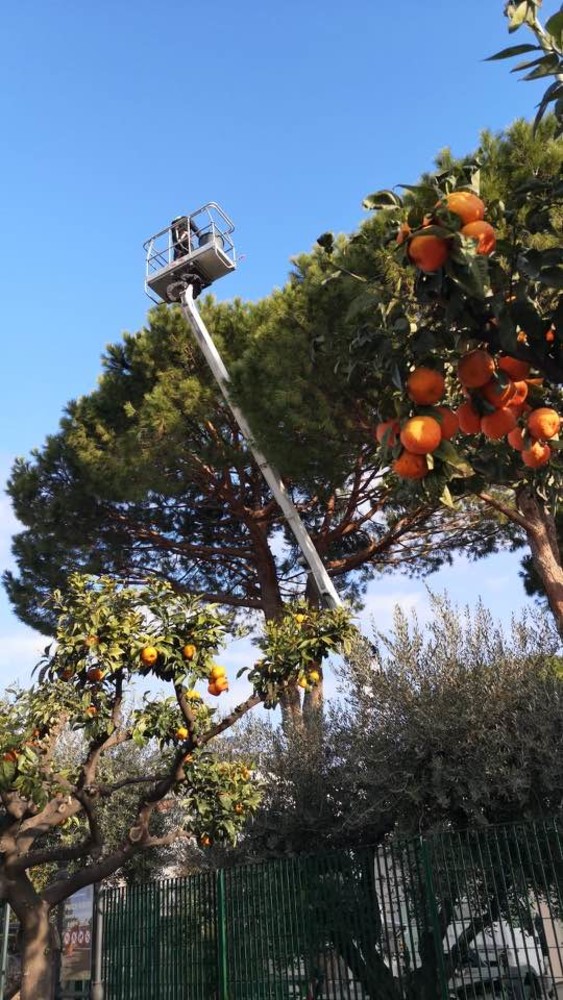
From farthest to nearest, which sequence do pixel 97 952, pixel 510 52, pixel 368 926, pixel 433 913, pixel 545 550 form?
pixel 545 550 → pixel 97 952 → pixel 368 926 → pixel 433 913 → pixel 510 52

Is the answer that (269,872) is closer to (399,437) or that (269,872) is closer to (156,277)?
(399,437)

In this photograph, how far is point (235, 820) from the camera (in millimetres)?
8438

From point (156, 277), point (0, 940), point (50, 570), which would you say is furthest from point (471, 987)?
point (156, 277)

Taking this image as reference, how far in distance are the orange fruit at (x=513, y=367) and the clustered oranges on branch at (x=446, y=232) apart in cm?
35

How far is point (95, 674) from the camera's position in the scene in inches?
282

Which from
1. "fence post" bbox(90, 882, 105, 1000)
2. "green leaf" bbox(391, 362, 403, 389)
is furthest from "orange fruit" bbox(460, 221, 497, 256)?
"fence post" bbox(90, 882, 105, 1000)

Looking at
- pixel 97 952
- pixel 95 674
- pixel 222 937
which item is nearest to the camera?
pixel 95 674

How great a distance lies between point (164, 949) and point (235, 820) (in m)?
2.20

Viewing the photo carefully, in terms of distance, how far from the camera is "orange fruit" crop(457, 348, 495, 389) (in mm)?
2281

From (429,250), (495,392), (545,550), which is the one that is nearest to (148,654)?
(495,392)

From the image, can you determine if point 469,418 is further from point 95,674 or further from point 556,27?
point 95,674

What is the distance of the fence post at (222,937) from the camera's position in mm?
8320

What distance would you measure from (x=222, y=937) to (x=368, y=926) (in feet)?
5.96

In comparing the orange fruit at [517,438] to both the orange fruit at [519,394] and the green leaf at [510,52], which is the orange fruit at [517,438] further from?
the green leaf at [510,52]
